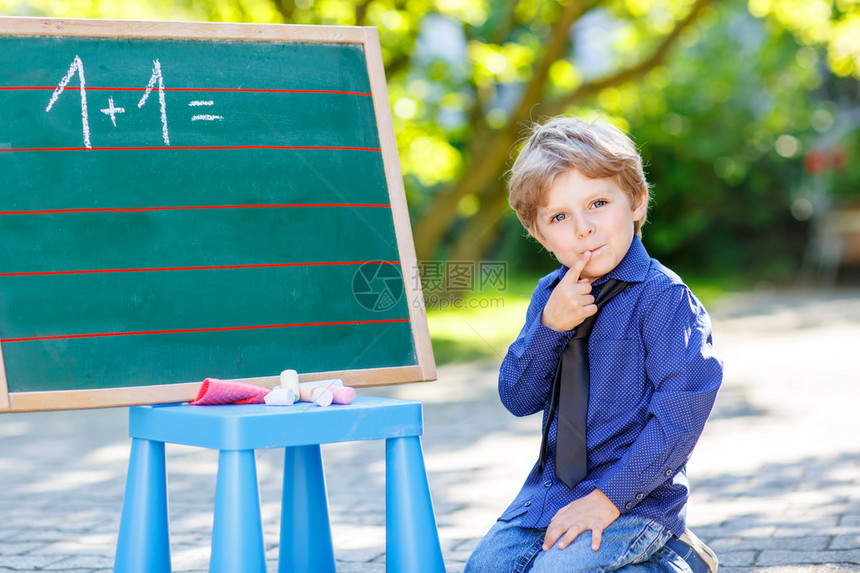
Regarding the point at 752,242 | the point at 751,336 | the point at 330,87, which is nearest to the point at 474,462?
the point at 330,87

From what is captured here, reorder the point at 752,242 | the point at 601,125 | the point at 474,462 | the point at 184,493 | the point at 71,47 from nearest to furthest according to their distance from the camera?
the point at 601,125, the point at 71,47, the point at 184,493, the point at 474,462, the point at 752,242

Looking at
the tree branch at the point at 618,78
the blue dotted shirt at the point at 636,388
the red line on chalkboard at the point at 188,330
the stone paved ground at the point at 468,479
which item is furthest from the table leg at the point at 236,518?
the tree branch at the point at 618,78

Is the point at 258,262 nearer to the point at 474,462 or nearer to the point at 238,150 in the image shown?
the point at 238,150

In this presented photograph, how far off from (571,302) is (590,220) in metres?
0.20

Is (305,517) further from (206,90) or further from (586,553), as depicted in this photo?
(206,90)

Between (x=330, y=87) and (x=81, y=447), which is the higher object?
(x=330, y=87)

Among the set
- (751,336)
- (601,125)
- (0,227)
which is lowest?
(751,336)

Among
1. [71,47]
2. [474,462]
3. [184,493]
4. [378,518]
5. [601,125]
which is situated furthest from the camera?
[474,462]

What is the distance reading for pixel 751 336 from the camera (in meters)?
10.0

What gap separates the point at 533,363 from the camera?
2.27m

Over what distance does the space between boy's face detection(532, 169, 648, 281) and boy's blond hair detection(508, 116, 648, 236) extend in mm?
22

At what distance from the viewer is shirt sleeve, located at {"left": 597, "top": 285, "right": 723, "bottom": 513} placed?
2074mm

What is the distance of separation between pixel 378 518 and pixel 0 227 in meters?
1.93
